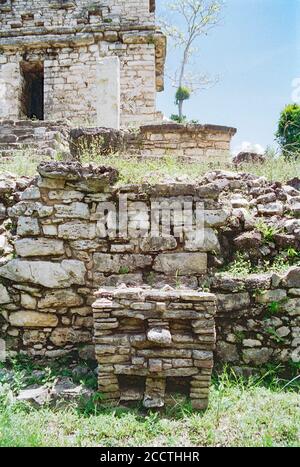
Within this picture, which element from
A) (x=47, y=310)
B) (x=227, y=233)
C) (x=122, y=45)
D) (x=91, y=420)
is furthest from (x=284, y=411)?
(x=122, y=45)

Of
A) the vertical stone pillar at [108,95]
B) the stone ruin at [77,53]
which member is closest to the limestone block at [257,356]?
the vertical stone pillar at [108,95]

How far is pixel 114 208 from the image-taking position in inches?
157

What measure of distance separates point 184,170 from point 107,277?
1.83 m

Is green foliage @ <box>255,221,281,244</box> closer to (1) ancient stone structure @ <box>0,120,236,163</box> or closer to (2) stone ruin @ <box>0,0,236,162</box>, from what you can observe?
(1) ancient stone structure @ <box>0,120,236,163</box>

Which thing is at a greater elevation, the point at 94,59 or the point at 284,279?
the point at 94,59

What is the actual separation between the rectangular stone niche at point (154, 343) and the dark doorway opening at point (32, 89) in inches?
372

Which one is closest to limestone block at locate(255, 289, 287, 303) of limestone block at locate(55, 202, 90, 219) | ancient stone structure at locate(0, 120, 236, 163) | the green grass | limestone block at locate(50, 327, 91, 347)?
the green grass

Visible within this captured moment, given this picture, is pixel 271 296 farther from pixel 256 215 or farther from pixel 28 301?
pixel 28 301

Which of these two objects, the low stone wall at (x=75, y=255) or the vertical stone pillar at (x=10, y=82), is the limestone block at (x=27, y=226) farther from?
the vertical stone pillar at (x=10, y=82)

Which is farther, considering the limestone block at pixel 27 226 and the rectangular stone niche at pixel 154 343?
the limestone block at pixel 27 226

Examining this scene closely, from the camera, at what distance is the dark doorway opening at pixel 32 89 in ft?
36.4

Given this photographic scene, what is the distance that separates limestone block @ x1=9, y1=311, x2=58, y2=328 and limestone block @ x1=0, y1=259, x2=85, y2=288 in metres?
0.29

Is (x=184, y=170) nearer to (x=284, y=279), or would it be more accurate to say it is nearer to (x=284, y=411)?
(x=284, y=279)

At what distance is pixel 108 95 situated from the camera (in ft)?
23.2
